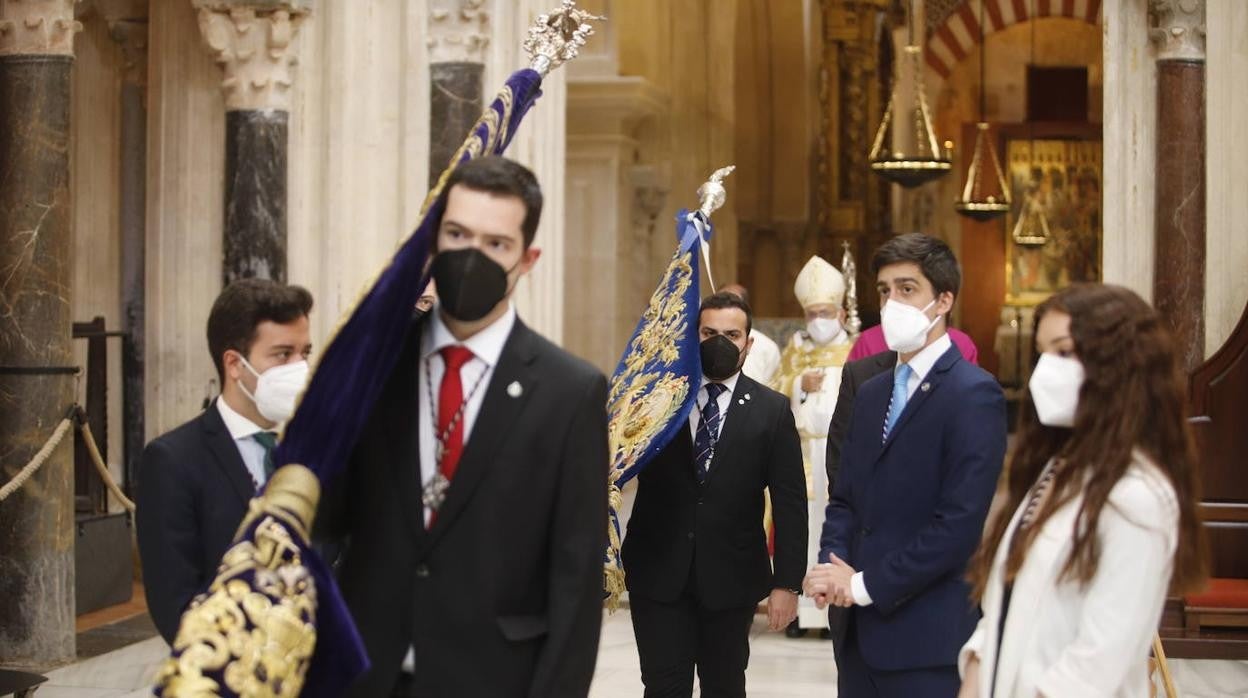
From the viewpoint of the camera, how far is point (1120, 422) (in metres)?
3.30

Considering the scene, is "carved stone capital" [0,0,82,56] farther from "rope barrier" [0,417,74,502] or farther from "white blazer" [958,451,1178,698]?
"white blazer" [958,451,1178,698]

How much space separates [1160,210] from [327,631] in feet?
24.4

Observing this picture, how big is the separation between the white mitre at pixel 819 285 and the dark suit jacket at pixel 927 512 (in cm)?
458

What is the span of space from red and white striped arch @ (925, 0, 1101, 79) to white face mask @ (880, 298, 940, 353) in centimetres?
1934

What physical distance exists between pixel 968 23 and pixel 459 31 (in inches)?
590

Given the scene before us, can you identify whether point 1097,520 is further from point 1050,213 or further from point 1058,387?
point 1050,213

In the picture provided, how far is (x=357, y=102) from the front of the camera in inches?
392

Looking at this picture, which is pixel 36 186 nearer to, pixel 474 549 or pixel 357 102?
pixel 357 102

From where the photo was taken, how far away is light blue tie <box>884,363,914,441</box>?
4.76 metres

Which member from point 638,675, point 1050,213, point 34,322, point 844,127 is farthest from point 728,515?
point 1050,213

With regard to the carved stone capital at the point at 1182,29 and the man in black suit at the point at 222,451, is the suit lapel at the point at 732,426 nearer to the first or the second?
the man in black suit at the point at 222,451

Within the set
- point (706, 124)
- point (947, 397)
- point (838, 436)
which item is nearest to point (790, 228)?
point (706, 124)

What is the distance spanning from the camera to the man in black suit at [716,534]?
5.47 m

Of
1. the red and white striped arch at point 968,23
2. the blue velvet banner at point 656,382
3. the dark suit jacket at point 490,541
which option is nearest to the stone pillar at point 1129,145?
the blue velvet banner at point 656,382
